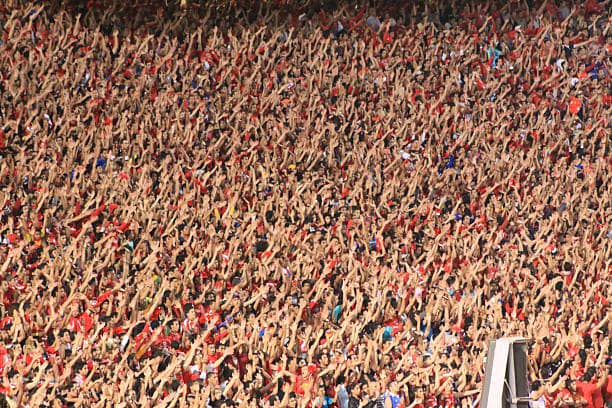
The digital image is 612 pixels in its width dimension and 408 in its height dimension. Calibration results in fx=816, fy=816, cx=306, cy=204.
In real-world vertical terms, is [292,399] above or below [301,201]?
below

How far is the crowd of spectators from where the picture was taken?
360 cm

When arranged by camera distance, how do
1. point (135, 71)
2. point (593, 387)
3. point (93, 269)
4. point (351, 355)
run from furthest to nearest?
point (135, 71)
point (93, 269)
point (351, 355)
point (593, 387)

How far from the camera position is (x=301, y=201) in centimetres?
441

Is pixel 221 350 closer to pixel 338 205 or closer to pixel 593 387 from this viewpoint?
pixel 338 205

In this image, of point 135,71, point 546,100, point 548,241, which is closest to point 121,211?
point 135,71

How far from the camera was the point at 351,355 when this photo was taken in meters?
3.69

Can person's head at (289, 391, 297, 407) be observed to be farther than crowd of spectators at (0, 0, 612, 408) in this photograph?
No

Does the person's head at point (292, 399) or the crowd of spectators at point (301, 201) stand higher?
the crowd of spectators at point (301, 201)

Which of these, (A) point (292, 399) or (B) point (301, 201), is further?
(B) point (301, 201)

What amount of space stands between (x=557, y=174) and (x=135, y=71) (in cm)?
252

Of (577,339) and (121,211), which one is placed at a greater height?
(121,211)

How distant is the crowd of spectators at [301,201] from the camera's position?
11.8 ft

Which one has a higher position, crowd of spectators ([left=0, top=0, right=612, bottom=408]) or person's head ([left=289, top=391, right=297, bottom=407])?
crowd of spectators ([left=0, top=0, right=612, bottom=408])

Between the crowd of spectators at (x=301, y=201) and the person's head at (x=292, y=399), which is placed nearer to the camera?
the person's head at (x=292, y=399)
